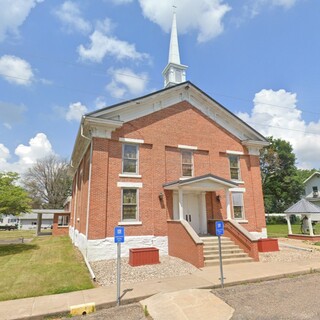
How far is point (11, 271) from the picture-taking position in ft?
33.9

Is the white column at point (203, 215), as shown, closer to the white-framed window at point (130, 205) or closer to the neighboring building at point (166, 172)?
the neighboring building at point (166, 172)

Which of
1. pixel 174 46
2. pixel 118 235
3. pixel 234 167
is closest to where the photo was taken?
pixel 118 235

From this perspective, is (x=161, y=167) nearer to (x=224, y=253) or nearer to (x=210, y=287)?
(x=224, y=253)

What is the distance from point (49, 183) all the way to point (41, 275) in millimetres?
51781

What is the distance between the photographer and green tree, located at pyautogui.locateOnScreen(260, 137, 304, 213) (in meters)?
46.4

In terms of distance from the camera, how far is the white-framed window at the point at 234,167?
683 inches

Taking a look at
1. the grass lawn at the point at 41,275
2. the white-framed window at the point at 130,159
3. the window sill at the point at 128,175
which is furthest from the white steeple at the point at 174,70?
the grass lawn at the point at 41,275

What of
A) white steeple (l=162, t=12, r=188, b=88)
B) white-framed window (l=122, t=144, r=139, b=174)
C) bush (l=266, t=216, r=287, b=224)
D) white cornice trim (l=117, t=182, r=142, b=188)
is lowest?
bush (l=266, t=216, r=287, b=224)

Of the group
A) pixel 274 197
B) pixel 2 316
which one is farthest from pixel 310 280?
pixel 274 197

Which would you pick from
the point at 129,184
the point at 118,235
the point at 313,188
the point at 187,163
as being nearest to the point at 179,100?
the point at 187,163

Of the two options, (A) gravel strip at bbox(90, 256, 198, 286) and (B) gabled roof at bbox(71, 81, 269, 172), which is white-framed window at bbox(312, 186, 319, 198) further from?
(A) gravel strip at bbox(90, 256, 198, 286)


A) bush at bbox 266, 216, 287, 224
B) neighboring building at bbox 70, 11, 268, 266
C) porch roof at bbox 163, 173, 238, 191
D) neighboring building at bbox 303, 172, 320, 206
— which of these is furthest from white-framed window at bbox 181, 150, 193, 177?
neighboring building at bbox 303, 172, 320, 206

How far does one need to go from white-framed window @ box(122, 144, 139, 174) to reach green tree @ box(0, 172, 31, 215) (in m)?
6.93

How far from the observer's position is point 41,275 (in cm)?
962
